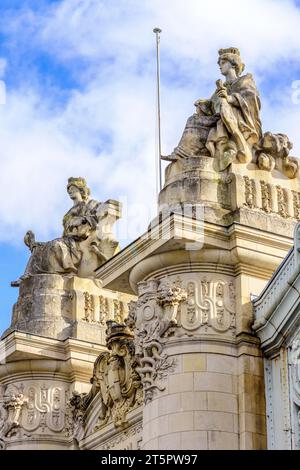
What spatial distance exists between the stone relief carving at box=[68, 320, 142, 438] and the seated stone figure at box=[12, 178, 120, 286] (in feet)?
13.1

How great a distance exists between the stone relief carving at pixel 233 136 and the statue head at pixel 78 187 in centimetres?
688

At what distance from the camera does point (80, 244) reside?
37.3 meters

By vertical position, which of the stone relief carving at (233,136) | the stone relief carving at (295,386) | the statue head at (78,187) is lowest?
the stone relief carving at (295,386)

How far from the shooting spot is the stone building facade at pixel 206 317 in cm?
2842

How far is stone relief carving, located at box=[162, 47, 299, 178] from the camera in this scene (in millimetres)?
31016

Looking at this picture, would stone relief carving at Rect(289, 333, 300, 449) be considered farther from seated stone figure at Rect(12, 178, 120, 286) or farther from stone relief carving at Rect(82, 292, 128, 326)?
seated stone figure at Rect(12, 178, 120, 286)

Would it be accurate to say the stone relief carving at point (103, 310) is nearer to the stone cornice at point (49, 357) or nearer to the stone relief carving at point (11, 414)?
the stone cornice at point (49, 357)

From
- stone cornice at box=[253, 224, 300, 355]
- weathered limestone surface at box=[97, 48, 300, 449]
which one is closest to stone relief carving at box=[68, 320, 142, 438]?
weathered limestone surface at box=[97, 48, 300, 449]

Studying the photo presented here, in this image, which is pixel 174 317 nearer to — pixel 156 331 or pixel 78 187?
pixel 156 331

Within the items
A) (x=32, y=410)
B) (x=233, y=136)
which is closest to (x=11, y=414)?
(x=32, y=410)

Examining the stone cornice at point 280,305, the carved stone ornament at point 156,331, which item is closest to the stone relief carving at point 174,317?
the carved stone ornament at point 156,331
